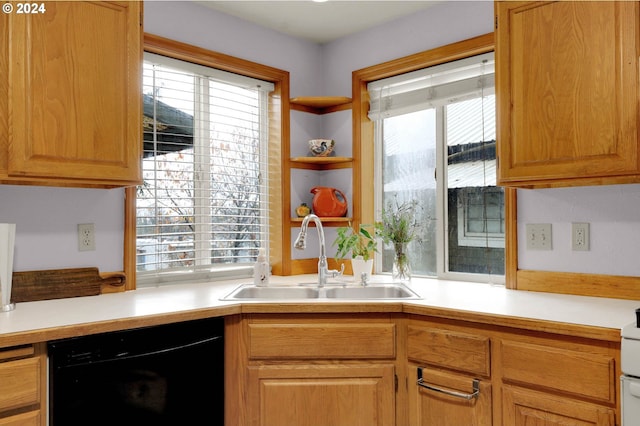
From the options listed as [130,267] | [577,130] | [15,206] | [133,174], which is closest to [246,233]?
[130,267]

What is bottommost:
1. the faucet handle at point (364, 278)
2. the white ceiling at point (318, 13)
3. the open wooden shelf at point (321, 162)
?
the faucet handle at point (364, 278)

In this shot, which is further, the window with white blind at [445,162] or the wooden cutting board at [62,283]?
the window with white blind at [445,162]

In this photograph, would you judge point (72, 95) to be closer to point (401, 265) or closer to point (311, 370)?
point (311, 370)

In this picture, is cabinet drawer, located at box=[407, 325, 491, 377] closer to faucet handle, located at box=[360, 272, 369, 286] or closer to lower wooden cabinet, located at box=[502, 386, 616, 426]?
lower wooden cabinet, located at box=[502, 386, 616, 426]

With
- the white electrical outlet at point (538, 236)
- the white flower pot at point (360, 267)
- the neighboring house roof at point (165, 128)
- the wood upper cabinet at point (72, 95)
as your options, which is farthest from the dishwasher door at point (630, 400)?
the neighboring house roof at point (165, 128)

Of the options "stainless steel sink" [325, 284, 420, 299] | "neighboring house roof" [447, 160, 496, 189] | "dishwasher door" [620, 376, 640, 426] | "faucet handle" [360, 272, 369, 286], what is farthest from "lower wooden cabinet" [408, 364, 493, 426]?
"neighboring house roof" [447, 160, 496, 189]

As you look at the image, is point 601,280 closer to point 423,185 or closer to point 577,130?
point 577,130

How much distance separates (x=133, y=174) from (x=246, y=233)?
39.5 inches

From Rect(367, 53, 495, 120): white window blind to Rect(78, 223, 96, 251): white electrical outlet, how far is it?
5.53 feet

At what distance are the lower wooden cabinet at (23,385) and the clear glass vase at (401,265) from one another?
1.68 m

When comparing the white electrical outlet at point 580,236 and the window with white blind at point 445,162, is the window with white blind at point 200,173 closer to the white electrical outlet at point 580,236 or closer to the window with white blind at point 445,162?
the window with white blind at point 445,162

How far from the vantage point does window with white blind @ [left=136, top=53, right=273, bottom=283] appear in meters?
2.57

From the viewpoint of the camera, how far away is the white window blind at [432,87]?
258 centimetres

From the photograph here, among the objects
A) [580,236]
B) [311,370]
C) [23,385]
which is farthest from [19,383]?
[580,236]
